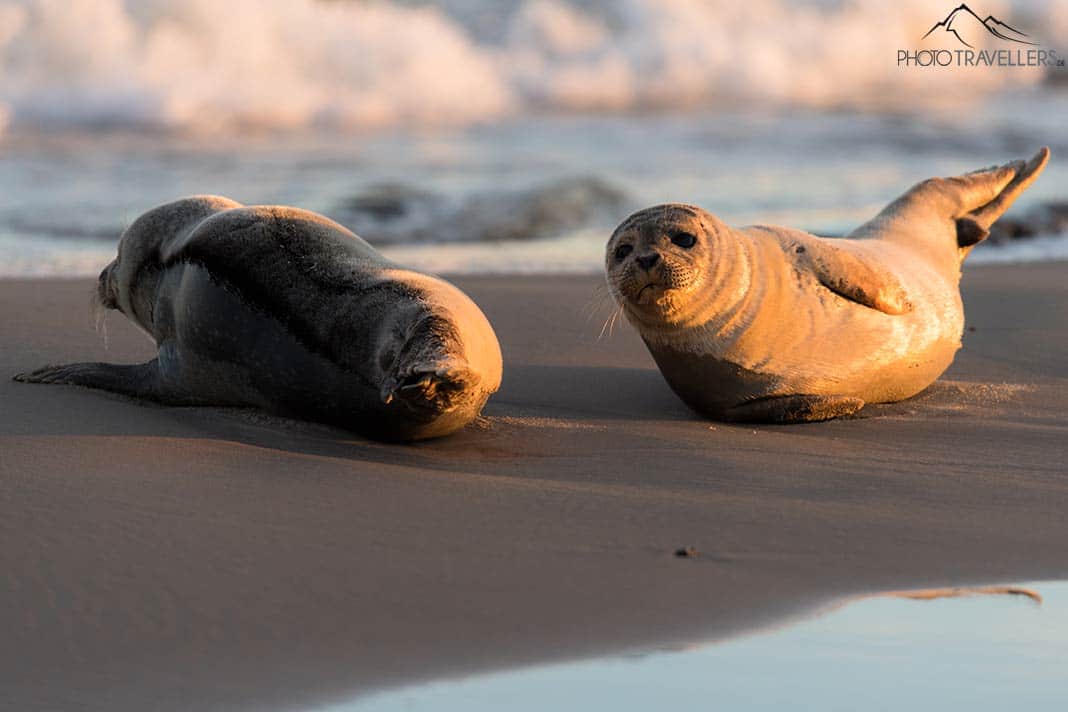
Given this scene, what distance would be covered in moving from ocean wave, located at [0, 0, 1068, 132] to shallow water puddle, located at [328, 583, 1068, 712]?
533 inches

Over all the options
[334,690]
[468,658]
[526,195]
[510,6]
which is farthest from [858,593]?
[510,6]

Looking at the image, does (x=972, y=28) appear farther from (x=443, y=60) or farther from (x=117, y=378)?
(x=117, y=378)

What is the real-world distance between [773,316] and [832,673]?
2341mm

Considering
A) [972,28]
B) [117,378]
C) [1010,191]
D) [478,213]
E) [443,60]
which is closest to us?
[117,378]

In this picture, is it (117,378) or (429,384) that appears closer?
(429,384)

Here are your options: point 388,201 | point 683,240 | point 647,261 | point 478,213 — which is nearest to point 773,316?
point 683,240

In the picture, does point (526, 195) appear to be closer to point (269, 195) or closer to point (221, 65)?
point (269, 195)

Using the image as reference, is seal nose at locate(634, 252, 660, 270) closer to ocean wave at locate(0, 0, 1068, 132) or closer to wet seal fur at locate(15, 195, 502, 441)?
wet seal fur at locate(15, 195, 502, 441)

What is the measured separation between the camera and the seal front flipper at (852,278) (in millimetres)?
5000

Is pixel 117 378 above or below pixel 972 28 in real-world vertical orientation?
below

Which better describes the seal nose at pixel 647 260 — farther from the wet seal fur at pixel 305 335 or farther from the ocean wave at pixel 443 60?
the ocean wave at pixel 443 60

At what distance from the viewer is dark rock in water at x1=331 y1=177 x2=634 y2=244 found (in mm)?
10898

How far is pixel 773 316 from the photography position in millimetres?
4863

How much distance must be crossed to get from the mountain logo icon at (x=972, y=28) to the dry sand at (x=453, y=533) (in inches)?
690
